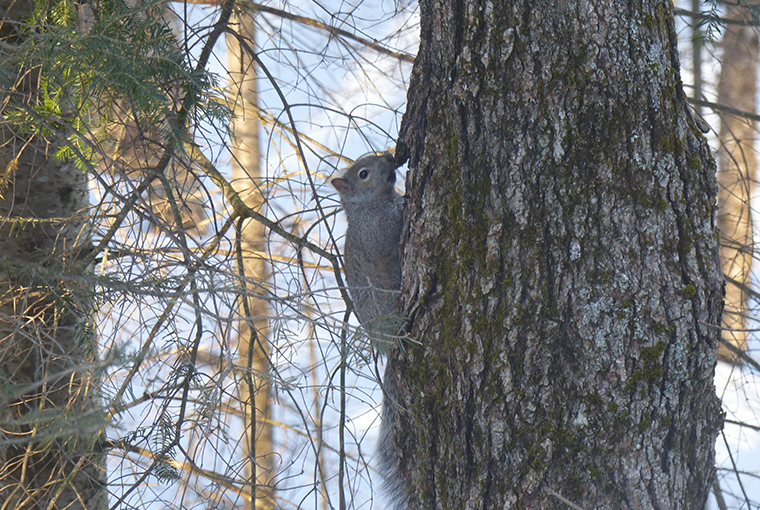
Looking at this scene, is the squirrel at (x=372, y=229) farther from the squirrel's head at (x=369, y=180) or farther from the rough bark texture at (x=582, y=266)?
the rough bark texture at (x=582, y=266)

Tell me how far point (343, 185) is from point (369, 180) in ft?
0.39

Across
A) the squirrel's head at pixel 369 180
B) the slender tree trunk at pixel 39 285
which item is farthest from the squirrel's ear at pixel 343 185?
the slender tree trunk at pixel 39 285

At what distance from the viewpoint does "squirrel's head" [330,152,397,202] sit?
2.37m

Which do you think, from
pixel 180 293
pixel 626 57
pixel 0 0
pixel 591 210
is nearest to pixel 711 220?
pixel 591 210

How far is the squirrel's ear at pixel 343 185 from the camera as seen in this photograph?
2.47 metres

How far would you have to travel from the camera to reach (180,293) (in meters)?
1.37

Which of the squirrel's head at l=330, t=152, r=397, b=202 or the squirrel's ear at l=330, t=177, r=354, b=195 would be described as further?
the squirrel's ear at l=330, t=177, r=354, b=195

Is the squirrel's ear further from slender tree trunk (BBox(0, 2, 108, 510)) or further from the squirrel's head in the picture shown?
A: slender tree trunk (BBox(0, 2, 108, 510))

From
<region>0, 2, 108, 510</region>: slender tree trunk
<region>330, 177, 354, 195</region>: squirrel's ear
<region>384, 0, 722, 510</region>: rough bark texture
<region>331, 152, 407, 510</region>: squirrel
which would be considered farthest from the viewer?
<region>330, 177, 354, 195</region>: squirrel's ear

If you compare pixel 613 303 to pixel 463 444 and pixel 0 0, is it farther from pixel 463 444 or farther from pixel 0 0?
pixel 0 0

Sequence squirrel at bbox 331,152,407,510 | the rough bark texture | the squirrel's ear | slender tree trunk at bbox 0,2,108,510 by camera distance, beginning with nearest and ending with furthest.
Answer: the rough bark texture → slender tree trunk at bbox 0,2,108,510 → squirrel at bbox 331,152,407,510 → the squirrel's ear

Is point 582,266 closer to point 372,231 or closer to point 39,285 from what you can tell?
point 372,231

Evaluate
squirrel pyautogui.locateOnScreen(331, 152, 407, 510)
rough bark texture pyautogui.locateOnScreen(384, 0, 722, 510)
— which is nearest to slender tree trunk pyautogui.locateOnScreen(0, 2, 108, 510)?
squirrel pyautogui.locateOnScreen(331, 152, 407, 510)

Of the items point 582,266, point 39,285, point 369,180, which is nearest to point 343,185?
point 369,180
